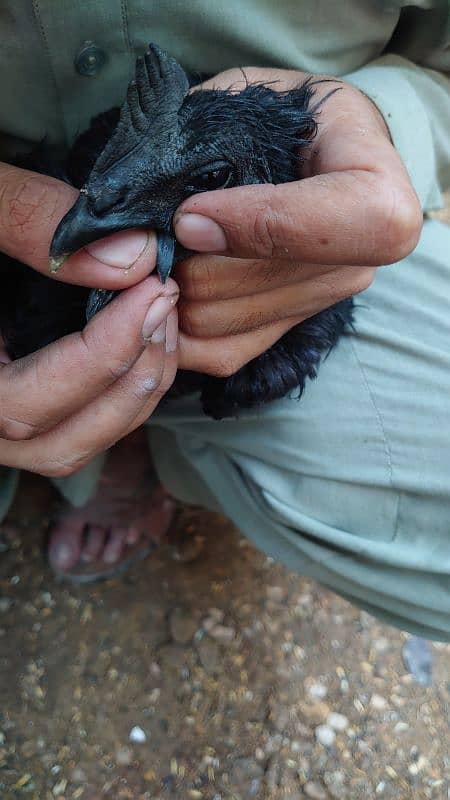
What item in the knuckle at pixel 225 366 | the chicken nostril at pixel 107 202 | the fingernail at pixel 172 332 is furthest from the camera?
the knuckle at pixel 225 366

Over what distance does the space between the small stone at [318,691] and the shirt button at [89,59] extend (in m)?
1.69

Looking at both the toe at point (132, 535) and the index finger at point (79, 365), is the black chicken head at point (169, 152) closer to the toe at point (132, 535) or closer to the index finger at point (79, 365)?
the index finger at point (79, 365)

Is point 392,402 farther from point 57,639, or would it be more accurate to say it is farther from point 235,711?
point 57,639

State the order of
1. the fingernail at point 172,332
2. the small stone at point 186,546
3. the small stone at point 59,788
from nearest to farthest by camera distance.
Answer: the fingernail at point 172,332
the small stone at point 59,788
the small stone at point 186,546

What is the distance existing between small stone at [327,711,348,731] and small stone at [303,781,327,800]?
167 mm

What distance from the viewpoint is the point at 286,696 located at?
2.13m

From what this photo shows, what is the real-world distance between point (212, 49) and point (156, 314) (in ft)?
2.44

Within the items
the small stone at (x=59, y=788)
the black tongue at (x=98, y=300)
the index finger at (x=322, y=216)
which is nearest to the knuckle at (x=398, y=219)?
the index finger at (x=322, y=216)

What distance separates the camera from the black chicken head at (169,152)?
1172 mm

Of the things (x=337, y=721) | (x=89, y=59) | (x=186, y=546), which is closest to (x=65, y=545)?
(x=186, y=546)

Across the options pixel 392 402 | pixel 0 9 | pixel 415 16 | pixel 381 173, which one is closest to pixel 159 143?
pixel 381 173

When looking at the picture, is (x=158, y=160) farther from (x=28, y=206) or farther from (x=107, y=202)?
(x=28, y=206)

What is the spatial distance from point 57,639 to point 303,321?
1224 mm

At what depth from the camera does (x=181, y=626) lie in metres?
2.27
